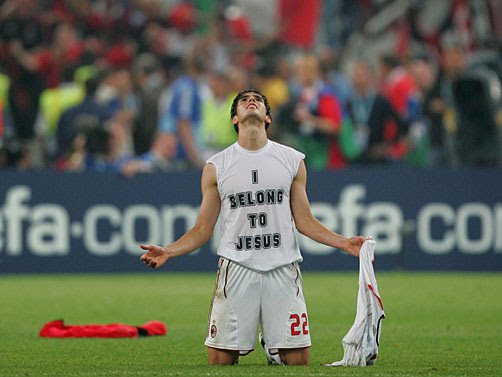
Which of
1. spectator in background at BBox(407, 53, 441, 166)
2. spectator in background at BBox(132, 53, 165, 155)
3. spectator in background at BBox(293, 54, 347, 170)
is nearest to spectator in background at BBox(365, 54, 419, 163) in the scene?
spectator in background at BBox(407, 53, 441, 166)

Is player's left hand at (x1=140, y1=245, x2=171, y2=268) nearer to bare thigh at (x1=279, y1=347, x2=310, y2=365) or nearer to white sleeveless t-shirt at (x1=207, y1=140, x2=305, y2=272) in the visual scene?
white sleeveless t-shirt at (x1=207, y1=140, x2=305, y2=272)

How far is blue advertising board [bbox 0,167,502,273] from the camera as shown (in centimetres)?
1988

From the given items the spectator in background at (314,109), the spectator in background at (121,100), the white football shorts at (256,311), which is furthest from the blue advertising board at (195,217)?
the white football shorts at (256,311)

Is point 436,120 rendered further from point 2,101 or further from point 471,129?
point 2,101

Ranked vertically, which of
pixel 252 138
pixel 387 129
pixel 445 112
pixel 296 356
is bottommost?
pixel 296 356

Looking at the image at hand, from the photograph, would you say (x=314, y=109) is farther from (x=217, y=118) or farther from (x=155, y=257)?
(x=155, y=257)

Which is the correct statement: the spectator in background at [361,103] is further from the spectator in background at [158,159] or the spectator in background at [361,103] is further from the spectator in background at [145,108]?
the spectator in background at [145,108]

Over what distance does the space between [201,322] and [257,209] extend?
15.3 ft

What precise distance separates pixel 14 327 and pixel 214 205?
4.27 metres

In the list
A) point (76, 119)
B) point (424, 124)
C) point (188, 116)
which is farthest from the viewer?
point (424, 124)

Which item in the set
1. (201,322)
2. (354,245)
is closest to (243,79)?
(201,322)

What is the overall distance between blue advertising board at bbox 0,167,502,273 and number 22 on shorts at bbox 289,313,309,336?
10.8 meters

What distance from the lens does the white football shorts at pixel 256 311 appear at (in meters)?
9.08

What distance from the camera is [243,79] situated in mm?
21625
